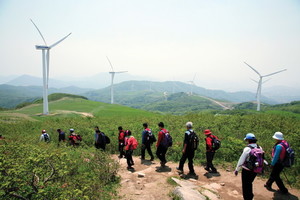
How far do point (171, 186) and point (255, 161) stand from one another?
3416 millimetres

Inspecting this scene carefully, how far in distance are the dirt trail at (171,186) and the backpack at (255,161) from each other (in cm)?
199

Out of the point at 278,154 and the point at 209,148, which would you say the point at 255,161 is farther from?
the point at 209,148

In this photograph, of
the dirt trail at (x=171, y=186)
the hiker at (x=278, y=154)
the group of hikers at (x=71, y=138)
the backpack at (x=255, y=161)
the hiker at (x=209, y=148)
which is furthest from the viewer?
the group of hikers at (x=71, y=138)

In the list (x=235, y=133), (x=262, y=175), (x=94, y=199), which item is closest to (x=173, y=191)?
(x=94, y=199)

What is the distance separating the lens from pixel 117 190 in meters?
8.03

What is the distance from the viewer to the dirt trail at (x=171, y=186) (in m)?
7.64

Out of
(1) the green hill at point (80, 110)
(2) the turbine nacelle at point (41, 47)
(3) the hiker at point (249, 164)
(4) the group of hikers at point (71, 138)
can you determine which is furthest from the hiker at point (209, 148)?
(2) the turbine nacelle at point (41, 47)

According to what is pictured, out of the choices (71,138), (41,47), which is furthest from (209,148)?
(41,47)

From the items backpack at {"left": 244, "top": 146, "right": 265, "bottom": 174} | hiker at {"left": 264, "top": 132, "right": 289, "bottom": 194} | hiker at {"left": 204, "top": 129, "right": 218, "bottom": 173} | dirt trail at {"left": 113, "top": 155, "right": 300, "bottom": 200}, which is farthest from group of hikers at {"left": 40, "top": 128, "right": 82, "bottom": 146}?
hiker at {"left": 264, "top": 132, "right": 289, "bottom": 194}

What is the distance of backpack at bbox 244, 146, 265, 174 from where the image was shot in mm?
6416

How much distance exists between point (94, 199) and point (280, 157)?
21.9 feet

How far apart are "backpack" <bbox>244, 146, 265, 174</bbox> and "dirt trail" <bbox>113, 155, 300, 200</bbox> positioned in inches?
78.2

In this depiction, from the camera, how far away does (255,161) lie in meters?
6.43

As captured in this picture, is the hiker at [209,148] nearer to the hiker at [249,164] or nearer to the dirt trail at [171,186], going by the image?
the dirt trail at [171,186]
